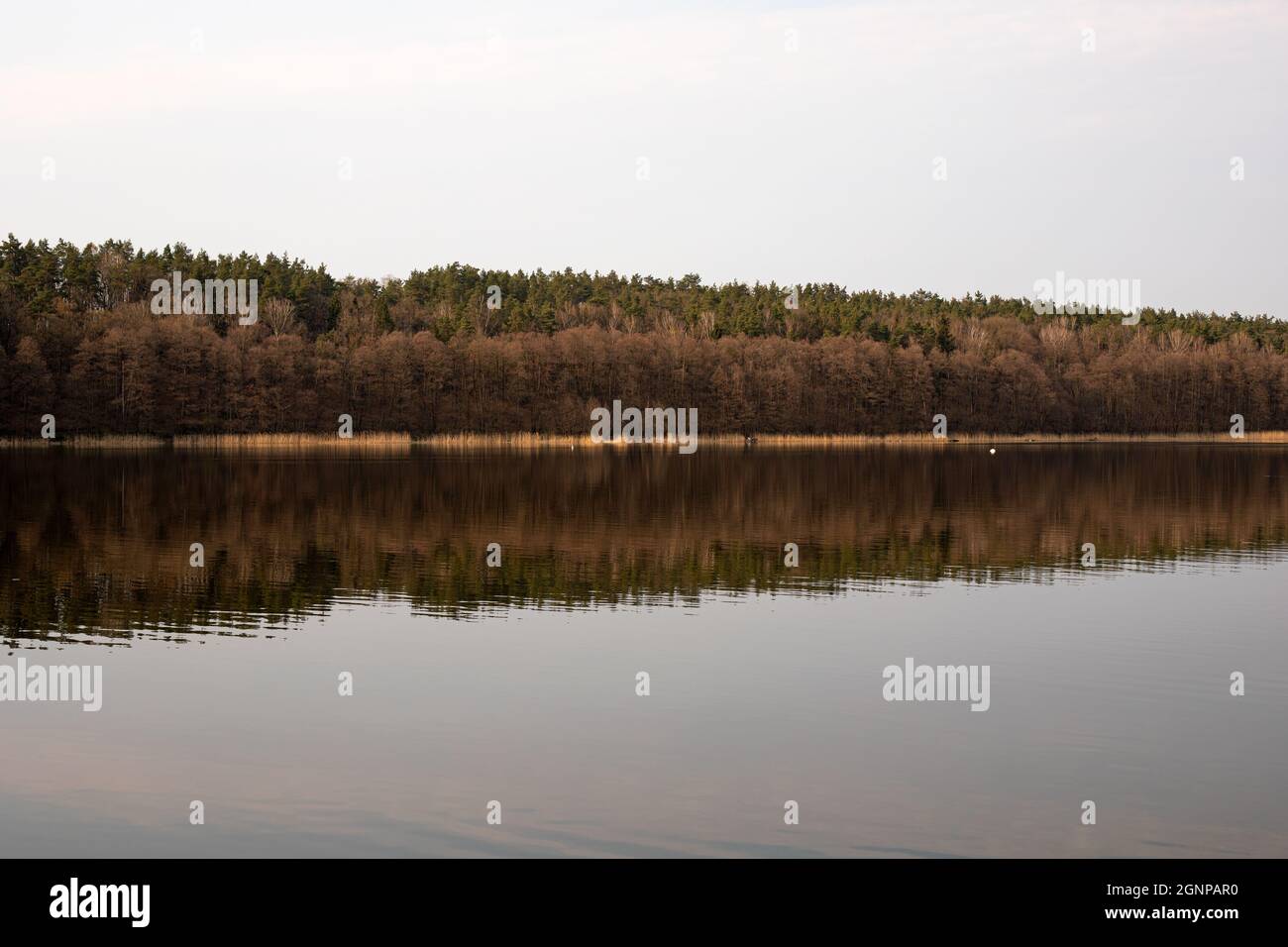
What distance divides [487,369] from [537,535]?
366ft

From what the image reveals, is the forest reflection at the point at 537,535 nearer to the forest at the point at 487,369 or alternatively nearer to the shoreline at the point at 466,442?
the shoreline at the point at 466,442

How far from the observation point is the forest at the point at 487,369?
12838 cm

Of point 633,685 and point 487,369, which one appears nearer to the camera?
point 633,685

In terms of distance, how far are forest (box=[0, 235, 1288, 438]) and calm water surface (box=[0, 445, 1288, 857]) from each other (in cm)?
8627

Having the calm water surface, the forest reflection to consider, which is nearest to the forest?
the forest reflection

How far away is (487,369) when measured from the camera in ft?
500

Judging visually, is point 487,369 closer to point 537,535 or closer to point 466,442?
point 466,442

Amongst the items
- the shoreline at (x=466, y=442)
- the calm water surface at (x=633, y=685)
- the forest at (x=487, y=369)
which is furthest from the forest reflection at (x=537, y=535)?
the forest at (x=487, y=369)

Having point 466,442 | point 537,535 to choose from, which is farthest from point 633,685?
point 466,442

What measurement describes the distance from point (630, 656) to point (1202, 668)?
960 cm

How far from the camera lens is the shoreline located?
122m

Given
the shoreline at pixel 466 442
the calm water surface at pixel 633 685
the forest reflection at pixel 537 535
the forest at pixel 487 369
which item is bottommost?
the calm water surface at pixel 633 685

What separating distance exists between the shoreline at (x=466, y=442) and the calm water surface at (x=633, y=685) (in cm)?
7808
